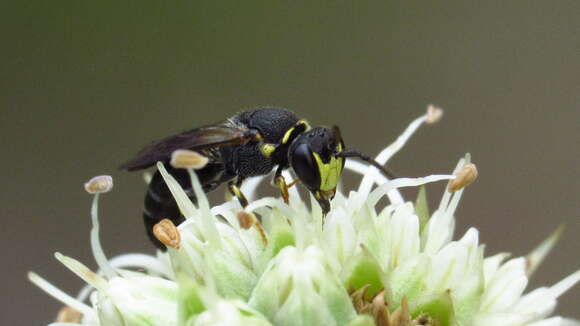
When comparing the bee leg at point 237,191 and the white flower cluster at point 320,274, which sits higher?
the bee leg at point 237,191

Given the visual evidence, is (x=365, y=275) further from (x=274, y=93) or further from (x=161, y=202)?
(x=274, y=93)

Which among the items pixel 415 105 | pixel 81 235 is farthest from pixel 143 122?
pixel 415 105

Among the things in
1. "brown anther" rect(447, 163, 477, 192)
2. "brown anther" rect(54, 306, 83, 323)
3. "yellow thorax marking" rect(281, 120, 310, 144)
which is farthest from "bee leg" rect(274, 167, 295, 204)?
"brown anther" rect(54, 306, 83, 323)

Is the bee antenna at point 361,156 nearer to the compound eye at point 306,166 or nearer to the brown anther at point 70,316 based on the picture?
the compound eye at point 306,166

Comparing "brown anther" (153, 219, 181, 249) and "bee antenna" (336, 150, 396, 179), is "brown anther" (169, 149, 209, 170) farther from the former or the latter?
"bee antenna" (336, 150, 396, 179)

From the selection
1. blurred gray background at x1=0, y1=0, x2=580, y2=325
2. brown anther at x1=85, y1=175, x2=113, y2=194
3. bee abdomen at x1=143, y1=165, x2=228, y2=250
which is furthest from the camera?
blurred gray background at x1=0, y1=0, x2=580, y2=325

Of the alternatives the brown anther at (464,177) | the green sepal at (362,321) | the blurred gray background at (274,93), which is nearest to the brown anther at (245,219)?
the green sepal at (362,321)
